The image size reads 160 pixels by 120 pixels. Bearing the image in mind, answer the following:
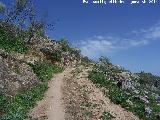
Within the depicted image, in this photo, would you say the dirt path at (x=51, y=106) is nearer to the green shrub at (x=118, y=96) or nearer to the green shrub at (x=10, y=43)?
the green shrub at (x=118, y=96)

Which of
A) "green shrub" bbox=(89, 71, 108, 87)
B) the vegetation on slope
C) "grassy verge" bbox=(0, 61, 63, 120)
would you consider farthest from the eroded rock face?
the vegetation on slope

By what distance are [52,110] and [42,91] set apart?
6522mm

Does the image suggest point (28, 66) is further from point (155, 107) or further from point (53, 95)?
point (155, 107)

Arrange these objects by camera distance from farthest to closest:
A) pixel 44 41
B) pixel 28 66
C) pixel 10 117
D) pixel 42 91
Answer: pixel 44 41, pixel 28 66, pixel 42 91, pixel 10 117

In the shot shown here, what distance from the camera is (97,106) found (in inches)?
1388

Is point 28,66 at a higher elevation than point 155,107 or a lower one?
higher

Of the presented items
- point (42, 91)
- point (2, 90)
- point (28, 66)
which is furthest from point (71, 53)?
point (2, 90)

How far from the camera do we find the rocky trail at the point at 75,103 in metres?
→ 30.7

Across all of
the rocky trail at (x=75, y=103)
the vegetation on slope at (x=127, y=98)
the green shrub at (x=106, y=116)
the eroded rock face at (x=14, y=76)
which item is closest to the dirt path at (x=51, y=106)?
the rocky trail at (x=75, y=103)

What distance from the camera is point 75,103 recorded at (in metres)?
34.8

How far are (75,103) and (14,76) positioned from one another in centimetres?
665

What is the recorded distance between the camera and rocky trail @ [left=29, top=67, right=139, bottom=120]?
30.7 m

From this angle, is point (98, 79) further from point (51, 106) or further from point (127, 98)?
point (51, 106)

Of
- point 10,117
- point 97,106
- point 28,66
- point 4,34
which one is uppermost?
point 4,34
